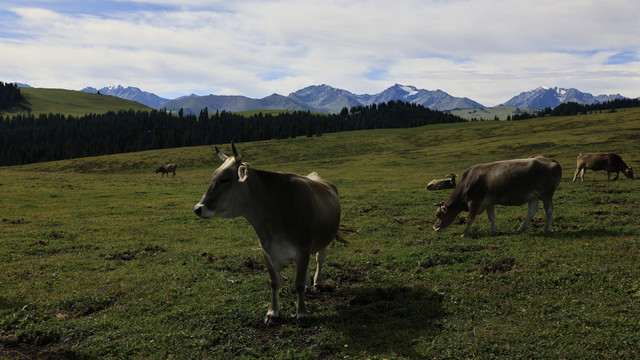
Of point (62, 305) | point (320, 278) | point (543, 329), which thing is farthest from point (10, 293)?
point (543, 329)

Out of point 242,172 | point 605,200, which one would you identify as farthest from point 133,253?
point 605,200

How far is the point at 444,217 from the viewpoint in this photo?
15328 mm

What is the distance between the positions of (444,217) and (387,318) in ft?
27.4

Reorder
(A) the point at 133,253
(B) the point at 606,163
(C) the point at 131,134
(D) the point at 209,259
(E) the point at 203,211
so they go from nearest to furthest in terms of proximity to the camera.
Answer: (E) the point at 203,211 → (D) the point at 209,259 → (A) the point at 133,253 → (B) the point at 606,163 → (C) the point at 131,134

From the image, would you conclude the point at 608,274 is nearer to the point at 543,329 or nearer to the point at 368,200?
the point at 543,329

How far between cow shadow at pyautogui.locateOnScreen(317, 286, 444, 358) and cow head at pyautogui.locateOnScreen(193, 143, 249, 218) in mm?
3293

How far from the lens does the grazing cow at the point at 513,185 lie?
13633 mm

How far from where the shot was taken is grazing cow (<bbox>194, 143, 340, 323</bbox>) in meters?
7.32

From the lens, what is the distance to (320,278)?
9906 mm

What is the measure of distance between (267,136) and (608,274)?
145364mm

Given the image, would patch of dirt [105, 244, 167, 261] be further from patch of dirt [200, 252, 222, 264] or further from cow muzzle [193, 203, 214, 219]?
cow muzzle [193, 203, 214, 219]

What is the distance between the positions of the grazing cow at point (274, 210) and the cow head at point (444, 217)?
8.72 meters

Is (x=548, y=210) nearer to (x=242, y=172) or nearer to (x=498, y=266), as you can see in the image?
(x=498, y=266)

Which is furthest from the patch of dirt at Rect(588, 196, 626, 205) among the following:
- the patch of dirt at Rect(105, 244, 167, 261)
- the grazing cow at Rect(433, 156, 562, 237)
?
the patch of dirt at Rect(105, 244, 167, 261)
